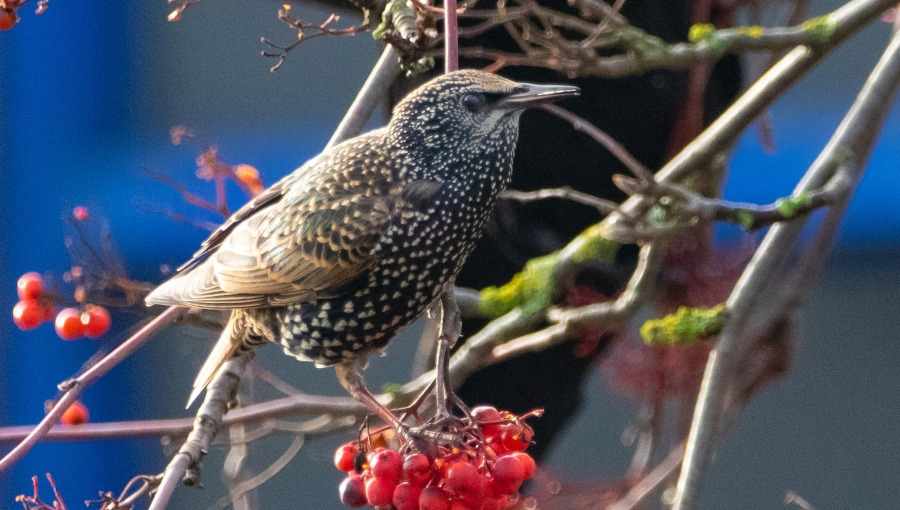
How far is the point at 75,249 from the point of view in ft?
6.68

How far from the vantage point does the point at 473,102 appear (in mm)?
1439

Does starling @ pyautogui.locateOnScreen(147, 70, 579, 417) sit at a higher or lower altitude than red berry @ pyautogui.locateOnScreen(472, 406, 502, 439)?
higher

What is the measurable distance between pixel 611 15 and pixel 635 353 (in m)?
1.14

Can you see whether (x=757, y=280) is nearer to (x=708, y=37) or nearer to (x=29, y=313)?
(x=708, y=37)

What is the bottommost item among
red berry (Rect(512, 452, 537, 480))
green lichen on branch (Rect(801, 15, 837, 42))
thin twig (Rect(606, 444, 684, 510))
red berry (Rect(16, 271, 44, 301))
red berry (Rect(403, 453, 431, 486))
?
red berry (Rect(403, 453, 431, 486))

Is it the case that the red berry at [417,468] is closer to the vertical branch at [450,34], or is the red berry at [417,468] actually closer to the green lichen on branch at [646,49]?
the vertical branch at [450,34]

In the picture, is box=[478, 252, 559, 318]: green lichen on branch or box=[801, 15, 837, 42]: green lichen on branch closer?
box=[801, 15, 837, 42]: green lichen on branch

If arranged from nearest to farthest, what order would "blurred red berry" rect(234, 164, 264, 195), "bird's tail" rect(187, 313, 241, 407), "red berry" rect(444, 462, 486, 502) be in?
"red berry" rect(444, 462, 486, 502)
"bird's tail" rect(187, 313, 241, 407)
"blurred red berry" rect(234, 164, 264, 195)

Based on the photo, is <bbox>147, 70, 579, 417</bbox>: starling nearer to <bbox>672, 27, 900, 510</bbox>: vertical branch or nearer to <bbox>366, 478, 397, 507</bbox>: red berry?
<bbox>366, 478, 397, 507</bbox>: red berry

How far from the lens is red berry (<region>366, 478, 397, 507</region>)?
4.26 feet

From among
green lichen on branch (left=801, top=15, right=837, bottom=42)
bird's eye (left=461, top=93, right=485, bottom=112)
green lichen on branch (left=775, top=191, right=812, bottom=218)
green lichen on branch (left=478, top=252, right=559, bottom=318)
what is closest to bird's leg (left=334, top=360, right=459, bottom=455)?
bird's eye (left=461, top=93, right=485, bottom=112)

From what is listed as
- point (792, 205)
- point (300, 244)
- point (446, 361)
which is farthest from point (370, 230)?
point (792, 205)

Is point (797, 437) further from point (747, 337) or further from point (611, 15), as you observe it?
point (611, 15)

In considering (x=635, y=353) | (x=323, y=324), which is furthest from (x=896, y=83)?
(x=323, y=324)
